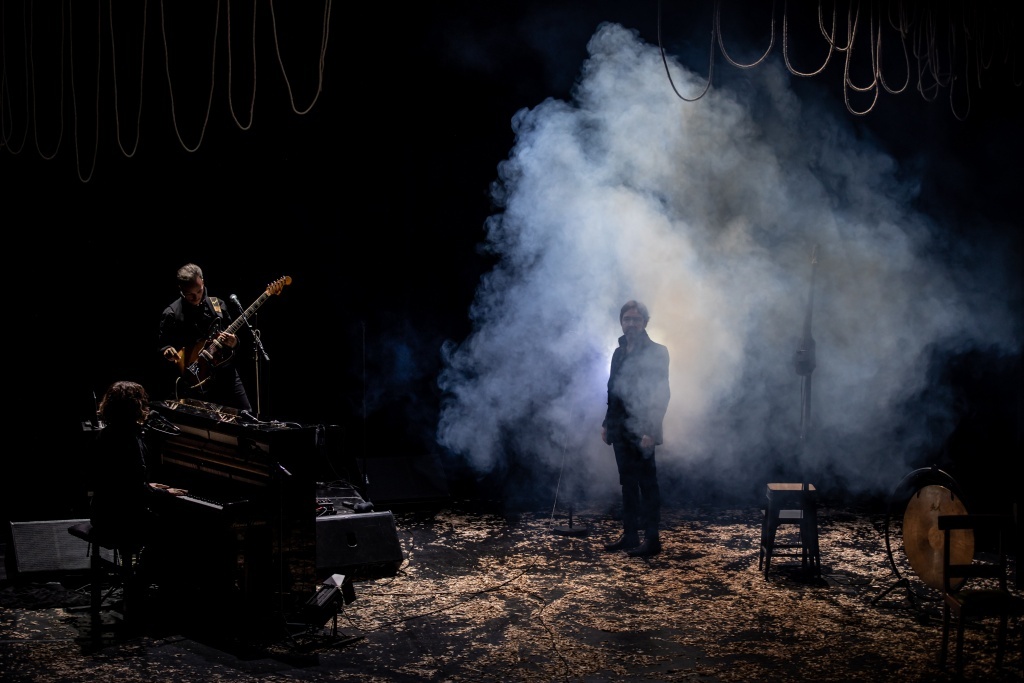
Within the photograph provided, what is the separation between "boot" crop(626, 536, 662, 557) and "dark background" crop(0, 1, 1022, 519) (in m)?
2.73

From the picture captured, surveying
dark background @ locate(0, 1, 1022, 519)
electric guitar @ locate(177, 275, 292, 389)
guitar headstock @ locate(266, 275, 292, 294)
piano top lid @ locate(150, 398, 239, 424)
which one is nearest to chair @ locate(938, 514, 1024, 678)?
piano top lid @ locate(150, 398, 239, 424)

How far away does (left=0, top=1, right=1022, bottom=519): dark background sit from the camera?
7.83 meters

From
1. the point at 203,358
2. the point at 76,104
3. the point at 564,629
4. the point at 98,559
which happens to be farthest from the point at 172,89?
the point at 564,629

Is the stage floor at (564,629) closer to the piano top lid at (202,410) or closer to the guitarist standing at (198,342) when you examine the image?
the piano top lid at (202,410)

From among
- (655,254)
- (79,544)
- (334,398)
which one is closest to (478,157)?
(655,254)

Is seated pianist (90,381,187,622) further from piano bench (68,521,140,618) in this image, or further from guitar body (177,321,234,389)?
guitar body (177,321,234,389)

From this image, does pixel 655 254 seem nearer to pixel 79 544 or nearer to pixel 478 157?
pixel 478 157

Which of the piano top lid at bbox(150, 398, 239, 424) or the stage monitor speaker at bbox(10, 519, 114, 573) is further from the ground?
the piano top lid at bbox(150, 398, 239, 424)

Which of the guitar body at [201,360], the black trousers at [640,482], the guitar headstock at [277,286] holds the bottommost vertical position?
the black trousers at [640,482]

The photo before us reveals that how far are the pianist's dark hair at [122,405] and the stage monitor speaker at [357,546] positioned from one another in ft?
4.60

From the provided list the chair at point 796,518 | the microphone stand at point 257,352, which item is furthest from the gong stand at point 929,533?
the microphone stand at point 257,352

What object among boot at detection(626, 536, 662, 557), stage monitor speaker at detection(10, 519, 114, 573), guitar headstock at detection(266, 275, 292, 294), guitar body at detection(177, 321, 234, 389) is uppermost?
guitar headstock at detection(266, 275, 292, 294)

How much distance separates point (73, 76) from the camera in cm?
772

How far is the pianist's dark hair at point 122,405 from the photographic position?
17.5 ft
